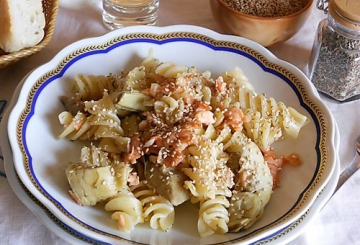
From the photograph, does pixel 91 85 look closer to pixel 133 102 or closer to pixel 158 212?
pixel 133 102

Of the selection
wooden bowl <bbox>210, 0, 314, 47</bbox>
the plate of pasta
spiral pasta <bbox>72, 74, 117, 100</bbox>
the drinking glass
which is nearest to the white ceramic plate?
the plate of pasta

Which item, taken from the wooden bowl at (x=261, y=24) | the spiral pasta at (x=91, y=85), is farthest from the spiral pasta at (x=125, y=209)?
the wooden bowl at (x=261, y=24)

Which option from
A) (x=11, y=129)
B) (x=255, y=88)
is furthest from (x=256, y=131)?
(x=11, y=129)

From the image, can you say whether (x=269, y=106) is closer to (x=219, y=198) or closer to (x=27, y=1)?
(x=219, y=198)

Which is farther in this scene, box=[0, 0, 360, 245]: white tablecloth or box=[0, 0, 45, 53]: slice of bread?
box=[0, 0, 45, 53]: slice of bread

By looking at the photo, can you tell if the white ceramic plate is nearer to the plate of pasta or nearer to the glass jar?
the plate of pasta

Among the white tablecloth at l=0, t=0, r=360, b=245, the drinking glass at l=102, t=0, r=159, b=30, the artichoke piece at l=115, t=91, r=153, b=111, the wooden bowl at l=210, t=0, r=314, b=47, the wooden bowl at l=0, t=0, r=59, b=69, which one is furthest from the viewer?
the drinking glass at l=102, t=0, r=159, b=30

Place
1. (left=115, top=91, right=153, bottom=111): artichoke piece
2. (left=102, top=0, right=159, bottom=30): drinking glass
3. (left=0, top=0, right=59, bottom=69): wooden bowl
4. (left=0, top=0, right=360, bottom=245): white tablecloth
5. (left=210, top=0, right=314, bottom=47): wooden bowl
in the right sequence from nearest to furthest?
(left=0, top=0, right=360, bottom=245): white tablecloth
(left=115, top=91, right=153, bottom=111): artichoke piece
(left=0, top=0, right=59, bottom=69): wooden bowl
(left=210, top=0, right=314, bottom=47): wooden bowl
(left=102, top=0, right=159, bottom=30): drinking glass
